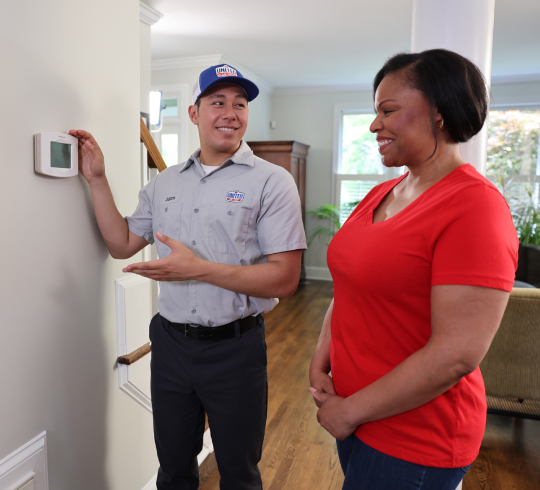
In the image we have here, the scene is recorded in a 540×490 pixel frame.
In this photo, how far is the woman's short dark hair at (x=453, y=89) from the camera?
0.77 metres

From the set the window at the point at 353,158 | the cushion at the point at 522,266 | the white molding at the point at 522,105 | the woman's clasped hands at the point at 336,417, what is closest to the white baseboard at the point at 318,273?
the window at the point at 353,158

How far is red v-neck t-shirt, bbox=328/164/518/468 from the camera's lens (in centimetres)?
69

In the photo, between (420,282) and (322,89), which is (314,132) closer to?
(322,89)

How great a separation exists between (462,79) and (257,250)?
2.40 ft

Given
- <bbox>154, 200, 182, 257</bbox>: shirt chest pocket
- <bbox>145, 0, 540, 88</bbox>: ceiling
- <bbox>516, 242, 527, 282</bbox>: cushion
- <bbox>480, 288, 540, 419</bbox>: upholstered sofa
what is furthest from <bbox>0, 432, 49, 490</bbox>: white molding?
<bbox>516, 242, 527, 282</bbox>: cushion

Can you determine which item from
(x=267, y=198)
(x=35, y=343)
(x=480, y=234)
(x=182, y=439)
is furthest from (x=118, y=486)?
(x=480, y=234)

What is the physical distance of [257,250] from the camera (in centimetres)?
132

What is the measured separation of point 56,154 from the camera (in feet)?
3.77

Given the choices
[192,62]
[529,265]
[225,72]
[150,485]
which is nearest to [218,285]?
[225,72]

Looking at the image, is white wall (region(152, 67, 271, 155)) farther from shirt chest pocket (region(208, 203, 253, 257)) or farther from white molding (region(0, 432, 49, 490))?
white molding (region(0, 432, 49, 490))

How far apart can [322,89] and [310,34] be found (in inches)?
89.3

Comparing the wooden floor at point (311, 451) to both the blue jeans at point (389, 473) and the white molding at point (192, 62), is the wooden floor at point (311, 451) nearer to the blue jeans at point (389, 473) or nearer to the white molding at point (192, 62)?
the blue jeans at point (389, 473)

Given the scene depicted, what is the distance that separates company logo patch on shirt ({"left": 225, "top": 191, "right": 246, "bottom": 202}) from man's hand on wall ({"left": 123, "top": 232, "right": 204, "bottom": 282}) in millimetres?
223

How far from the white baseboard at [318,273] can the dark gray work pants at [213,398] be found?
210 inches
